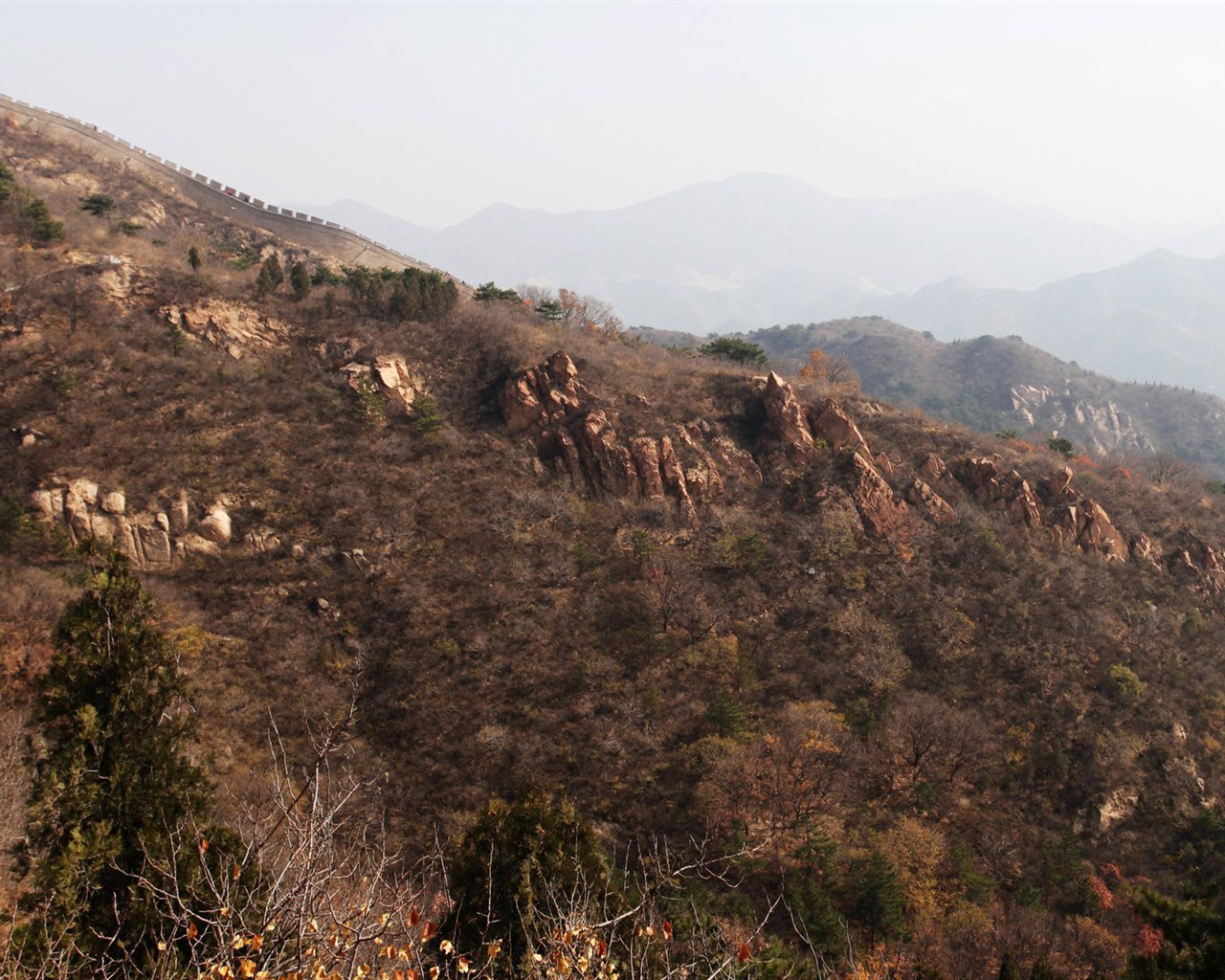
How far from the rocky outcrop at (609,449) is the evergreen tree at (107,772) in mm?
18592

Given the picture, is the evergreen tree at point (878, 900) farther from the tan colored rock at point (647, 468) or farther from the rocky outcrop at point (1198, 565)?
the rocky outcrop at point (1198, 565)

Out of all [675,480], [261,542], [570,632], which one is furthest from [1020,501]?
[261,542]

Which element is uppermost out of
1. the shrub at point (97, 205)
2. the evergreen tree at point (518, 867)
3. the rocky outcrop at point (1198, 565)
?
the shrub at point (97, 205)

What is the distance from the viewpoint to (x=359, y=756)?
19.6 metres

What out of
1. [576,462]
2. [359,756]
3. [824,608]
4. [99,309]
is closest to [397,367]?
[576,462]

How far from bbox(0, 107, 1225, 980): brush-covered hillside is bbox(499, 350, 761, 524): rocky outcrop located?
0.17m

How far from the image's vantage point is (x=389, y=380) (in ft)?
98.2

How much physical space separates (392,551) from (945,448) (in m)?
24.6

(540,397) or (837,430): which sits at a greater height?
(837,430)

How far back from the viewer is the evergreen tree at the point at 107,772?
31.0 ft

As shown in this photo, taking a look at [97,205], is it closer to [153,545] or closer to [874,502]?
[153,545]

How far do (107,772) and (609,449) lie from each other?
2064 cm

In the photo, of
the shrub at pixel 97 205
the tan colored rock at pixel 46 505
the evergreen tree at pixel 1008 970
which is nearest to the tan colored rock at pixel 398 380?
the tan colored rock at pixel 46 505

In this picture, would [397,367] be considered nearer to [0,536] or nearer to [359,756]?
[0,536]
